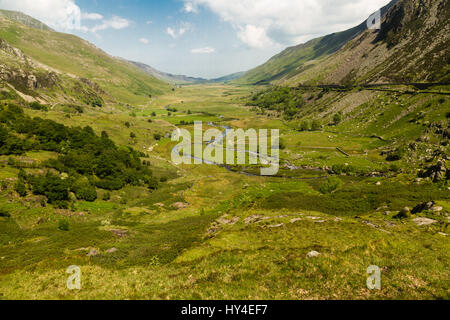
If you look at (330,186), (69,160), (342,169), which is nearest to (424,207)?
(330,186)

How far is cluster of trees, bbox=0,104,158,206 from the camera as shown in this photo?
6406 centimetres

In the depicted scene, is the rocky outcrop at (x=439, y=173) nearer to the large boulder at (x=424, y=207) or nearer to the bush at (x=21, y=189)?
the large boulder at (x=424, y=207)

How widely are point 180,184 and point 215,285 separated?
94469 millimetres

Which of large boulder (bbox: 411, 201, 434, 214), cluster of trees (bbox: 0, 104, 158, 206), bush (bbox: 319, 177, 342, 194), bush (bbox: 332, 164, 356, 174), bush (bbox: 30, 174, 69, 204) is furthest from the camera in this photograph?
bush (bbox: 332, 164, 356, 174)

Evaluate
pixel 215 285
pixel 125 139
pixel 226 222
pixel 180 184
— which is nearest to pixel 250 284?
pixel 215 285

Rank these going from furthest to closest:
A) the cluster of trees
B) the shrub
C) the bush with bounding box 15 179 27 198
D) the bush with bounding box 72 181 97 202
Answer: the bush with bounding box 72 181 97 202 → the cluster of trees → the bush with bounding box 15 179 27 198 → the shrub

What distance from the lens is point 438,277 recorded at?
63.2ft

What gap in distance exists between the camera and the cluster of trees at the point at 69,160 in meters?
64.1

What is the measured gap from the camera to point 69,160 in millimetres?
82062

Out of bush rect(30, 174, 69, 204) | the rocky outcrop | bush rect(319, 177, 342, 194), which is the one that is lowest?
bush rect(319, 177, 342, 194)

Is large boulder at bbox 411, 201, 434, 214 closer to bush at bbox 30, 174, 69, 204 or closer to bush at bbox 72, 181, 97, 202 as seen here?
bush at bbox 72, 181, 97, 202

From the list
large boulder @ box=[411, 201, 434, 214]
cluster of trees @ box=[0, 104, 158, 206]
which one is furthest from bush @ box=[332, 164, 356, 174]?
cluster of trees @ box=[0, 104, 158, 206]

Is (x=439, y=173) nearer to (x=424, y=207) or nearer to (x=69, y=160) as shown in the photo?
(x=424, y=207)
